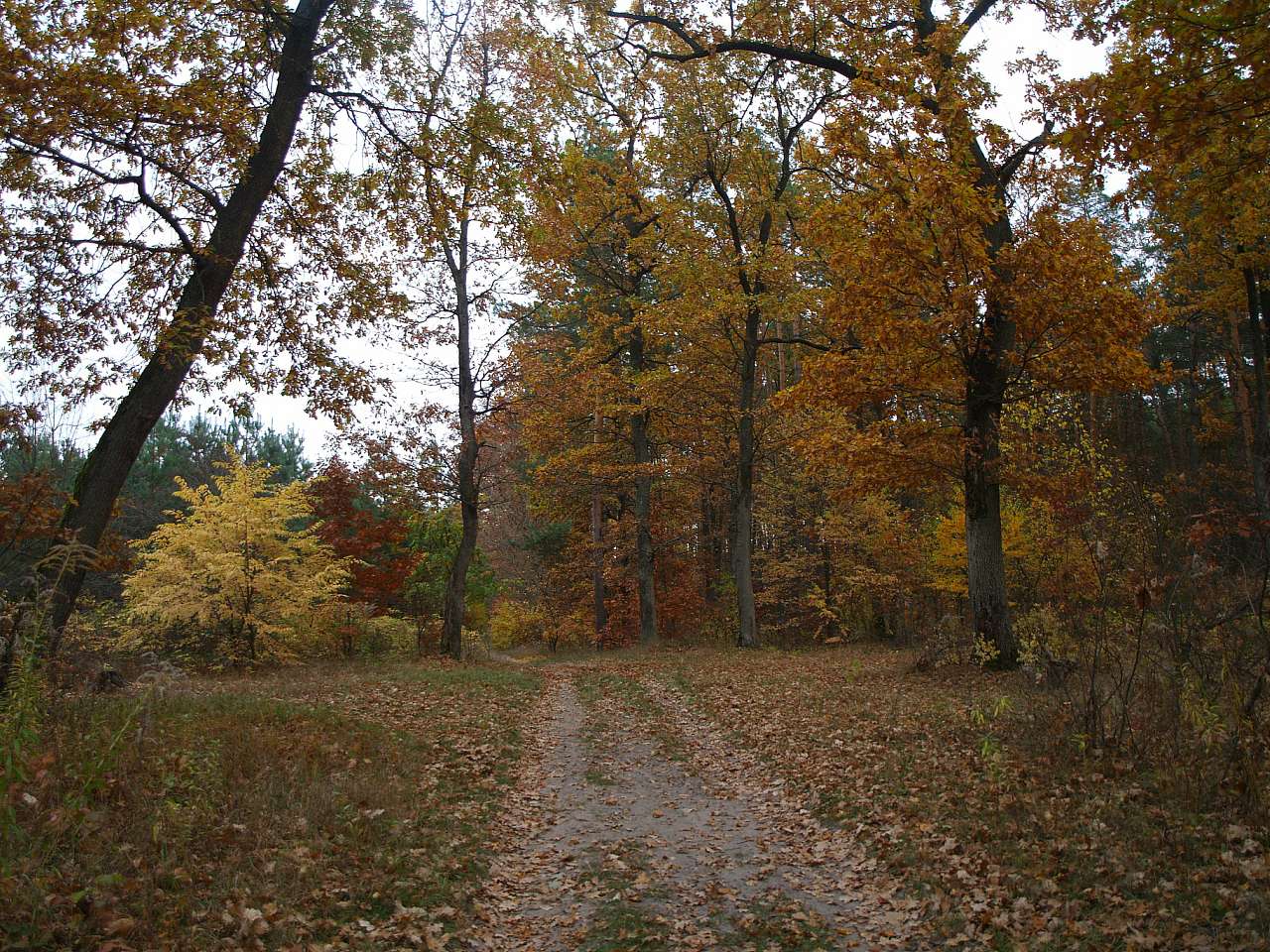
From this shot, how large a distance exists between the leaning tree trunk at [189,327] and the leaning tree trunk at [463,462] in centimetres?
1131

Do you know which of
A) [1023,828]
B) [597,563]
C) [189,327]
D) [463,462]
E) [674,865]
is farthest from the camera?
[597,563]

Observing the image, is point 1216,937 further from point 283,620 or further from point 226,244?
point 283,620

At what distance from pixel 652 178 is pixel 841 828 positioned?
65.3 feet

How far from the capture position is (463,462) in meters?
20.4

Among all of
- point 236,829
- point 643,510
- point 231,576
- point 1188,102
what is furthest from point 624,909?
point 643,510

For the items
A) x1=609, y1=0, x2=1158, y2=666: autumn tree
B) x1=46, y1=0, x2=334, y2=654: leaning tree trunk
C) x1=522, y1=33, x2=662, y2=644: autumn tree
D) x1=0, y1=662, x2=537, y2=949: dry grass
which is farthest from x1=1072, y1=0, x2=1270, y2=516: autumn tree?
x1=522, y1=33, x2=662, y2=644: autumn tree

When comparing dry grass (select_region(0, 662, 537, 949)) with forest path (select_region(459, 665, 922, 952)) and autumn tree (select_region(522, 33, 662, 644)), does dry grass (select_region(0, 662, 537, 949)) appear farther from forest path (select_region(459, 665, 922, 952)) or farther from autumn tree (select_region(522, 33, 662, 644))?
autumn tree (select_region(522, 33, 662, 644))

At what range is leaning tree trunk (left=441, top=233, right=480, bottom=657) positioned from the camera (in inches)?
798

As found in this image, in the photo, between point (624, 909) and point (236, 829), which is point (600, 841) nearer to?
point (624, 909)

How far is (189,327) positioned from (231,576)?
32.9ft

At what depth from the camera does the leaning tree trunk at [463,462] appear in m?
20.3

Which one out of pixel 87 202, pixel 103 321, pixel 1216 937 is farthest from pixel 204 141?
pixel 1216 937

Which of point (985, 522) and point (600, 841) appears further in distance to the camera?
point (985, 522)

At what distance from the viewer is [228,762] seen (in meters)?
6.73
